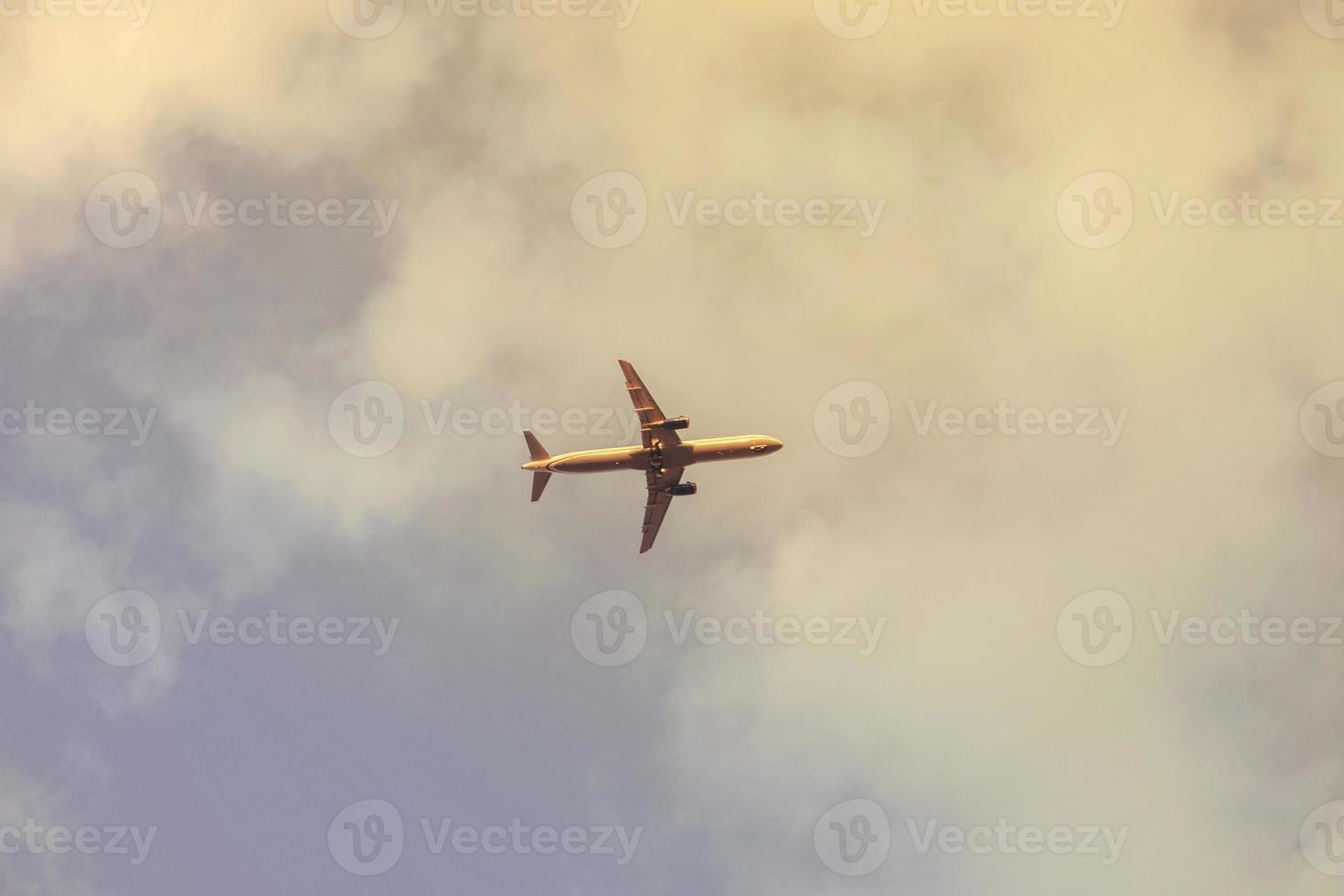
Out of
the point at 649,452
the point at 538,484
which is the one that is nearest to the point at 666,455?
the point at 649,452

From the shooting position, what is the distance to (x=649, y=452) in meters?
124

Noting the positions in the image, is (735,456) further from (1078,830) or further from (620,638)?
(1078,830)

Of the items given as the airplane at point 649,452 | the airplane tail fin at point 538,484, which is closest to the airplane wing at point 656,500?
the airplane at point 649,452

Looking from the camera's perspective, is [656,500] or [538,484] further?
[656,500]

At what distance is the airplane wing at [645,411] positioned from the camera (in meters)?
124

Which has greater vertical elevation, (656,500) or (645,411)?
(645,411)

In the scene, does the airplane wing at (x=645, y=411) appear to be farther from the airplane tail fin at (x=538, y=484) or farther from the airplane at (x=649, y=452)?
the airplane tail fin at (x=538, y=484)

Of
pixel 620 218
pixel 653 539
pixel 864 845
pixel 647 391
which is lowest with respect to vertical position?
pixel 864 845

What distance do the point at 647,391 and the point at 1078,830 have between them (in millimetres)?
50938

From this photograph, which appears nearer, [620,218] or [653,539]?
[620,218]

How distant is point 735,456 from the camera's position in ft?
412

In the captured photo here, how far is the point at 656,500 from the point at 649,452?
7168 mm

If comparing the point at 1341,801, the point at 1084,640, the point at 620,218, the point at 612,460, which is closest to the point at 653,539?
the point at 612,460

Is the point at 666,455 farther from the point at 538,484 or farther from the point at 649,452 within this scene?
the point at 538,484
